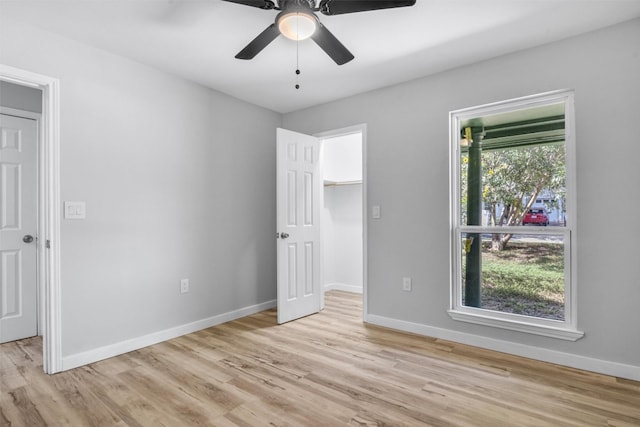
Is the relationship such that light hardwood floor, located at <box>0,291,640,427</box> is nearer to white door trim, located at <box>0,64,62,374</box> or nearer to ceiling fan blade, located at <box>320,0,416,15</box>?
white door trim, located at <box>0,64,62,374</box>

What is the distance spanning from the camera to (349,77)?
128 inches

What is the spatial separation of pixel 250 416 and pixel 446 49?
293cm

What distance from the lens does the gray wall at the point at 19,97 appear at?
3061mm

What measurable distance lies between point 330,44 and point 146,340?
9.11 feet

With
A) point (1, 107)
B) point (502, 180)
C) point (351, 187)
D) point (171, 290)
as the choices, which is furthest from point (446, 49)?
point (1, 107)

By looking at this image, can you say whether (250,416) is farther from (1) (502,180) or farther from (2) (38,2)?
(2) (38,2)

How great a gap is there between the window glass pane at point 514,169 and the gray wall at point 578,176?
6.7 inches

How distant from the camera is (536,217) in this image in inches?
Answer: 107

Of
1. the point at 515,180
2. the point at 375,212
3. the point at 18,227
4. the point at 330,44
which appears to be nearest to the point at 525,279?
the point at 515,180

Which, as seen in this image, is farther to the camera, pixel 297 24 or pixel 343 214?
pixel 343 214

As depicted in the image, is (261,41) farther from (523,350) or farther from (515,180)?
(523,350)

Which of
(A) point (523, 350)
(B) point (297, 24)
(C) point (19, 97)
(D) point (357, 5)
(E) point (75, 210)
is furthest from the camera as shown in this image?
(C) point (19, 97)

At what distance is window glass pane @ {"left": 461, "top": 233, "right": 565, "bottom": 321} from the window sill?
0.21 feet

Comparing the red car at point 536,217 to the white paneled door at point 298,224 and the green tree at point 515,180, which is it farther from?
the white paneled door at point 298,224
